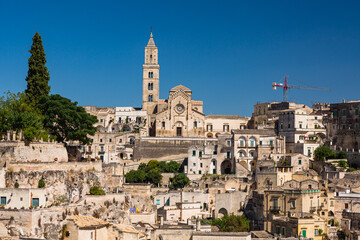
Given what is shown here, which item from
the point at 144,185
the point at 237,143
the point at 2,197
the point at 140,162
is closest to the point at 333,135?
the point at 237,143


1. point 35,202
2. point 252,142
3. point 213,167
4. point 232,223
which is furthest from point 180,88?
point 35,202

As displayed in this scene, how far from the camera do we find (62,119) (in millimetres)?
58906

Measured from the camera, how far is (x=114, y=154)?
77.9 metres

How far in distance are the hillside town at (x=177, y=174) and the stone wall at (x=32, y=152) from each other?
0.10 meters

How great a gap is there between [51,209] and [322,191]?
968 inches

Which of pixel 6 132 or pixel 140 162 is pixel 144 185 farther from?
pixel 140 162

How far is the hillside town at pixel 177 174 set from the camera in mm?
41469

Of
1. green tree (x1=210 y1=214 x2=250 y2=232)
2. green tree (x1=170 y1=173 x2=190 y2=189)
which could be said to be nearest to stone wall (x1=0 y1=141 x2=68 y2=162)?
green tree (x1=210 y1=214 x2=250 y2=232)

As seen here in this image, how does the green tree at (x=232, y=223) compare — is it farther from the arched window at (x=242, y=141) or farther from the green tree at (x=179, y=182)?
the arched window at (x=242, y=141)

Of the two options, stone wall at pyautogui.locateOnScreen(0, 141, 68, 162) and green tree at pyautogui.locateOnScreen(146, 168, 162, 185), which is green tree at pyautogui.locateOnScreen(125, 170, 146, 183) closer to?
green tree at pyautogui.locateOnScreen(146, 168, 162, 185)

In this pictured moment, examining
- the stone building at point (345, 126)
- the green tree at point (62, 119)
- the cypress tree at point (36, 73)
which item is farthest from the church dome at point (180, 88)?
the cypress tree at point (36, 73)

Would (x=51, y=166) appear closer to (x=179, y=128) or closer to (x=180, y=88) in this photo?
(x=179, y=128)

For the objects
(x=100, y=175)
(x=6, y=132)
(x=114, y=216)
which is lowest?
(x=114, y=216)

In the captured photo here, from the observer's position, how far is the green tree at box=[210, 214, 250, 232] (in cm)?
4809
